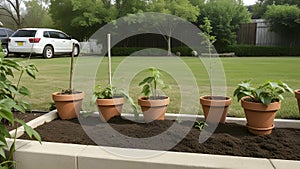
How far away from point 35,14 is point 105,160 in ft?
62.1

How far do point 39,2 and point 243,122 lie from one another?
19172 mm

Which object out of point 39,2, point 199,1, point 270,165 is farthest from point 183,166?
point 39,2

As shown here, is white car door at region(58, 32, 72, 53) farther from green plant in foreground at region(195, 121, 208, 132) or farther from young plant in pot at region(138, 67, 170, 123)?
green plant in foreground at region(195, 121, 208, 132)

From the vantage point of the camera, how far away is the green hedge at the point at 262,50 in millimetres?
12578

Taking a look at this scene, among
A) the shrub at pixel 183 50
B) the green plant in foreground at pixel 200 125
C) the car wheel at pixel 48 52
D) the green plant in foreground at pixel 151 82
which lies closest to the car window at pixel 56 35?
the car wheel at pixel 48 52

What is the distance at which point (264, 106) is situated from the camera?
1.74 m

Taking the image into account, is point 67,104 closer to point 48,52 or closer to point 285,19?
point 48,52

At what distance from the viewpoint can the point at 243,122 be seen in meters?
2.08

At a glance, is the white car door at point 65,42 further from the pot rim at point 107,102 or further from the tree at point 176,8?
the pot rim at point 107,102

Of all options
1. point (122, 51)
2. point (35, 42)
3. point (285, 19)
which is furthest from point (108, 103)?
point (285, 19)

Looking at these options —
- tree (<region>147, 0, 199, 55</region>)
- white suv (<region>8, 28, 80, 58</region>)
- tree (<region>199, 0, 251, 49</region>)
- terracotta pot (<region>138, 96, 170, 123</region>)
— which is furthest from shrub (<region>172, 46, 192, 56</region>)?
terracotta pot (<region>138, 96, 170, 123</region>)

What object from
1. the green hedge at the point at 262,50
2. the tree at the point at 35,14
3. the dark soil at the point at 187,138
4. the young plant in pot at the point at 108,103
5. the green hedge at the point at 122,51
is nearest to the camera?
the dark soil at the point at 187,138

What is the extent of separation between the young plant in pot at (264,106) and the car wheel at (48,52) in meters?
8.39

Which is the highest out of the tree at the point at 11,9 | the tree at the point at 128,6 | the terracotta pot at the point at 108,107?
the tree at the point at 11,9
